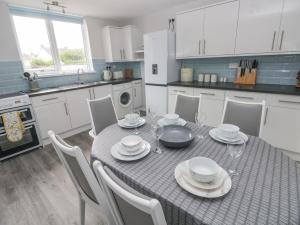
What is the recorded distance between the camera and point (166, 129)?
1.43 metres

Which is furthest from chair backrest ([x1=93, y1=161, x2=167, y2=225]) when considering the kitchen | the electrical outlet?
the electrical outlet

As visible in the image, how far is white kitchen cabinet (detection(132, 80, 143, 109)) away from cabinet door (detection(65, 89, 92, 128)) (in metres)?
1.24

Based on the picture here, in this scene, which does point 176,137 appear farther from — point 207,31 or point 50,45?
point 50,45

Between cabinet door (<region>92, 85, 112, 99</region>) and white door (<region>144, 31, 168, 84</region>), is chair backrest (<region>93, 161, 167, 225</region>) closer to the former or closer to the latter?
white door (<region>144, 31, 168, 84</region>)

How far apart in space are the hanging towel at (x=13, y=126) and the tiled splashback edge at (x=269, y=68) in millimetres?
3217

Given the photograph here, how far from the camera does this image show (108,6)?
3.07 m

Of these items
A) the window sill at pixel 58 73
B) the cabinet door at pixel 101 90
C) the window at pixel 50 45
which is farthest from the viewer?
the cabinet door at pixel 101 90

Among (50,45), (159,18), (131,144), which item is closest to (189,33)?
(159,18)

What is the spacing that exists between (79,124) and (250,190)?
3.13m

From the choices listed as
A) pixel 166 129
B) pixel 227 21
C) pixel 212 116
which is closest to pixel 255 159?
pixel 166 129

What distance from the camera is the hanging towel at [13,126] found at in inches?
91.2

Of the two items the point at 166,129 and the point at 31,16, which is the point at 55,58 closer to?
the point at 31,16

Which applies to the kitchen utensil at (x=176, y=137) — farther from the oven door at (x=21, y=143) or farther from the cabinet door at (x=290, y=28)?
the oven door at (x=21, y=143)

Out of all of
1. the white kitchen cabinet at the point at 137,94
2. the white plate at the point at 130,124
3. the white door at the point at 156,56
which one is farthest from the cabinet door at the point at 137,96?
the white plate at the point at 130,124
